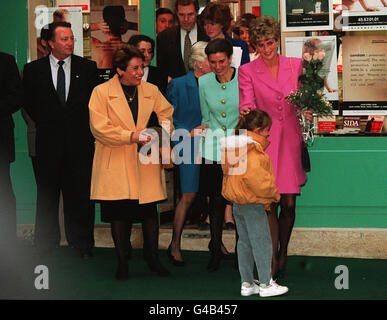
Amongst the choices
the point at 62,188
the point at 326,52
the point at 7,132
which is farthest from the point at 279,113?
the point at 7,132

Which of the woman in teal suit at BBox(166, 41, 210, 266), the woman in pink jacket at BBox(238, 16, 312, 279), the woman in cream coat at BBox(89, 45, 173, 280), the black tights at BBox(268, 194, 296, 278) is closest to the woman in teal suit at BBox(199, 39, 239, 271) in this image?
the woman in teal suit at BBox(166, 41, 210, 266)

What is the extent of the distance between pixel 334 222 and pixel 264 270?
1.83 m

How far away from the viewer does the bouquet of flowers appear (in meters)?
5.36

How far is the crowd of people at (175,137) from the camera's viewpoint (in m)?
5.12

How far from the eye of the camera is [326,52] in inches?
265

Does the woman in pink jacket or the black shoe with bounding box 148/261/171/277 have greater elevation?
the woman in pink jacket

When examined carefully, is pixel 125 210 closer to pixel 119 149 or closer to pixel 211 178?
pixel 119 149

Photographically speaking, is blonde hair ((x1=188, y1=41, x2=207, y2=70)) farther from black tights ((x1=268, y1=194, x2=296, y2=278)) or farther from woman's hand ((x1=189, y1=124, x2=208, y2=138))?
black tights ((x1=268, y1=194, x2=296, y2=278))

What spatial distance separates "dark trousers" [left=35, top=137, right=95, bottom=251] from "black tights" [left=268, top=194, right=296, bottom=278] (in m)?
1.89

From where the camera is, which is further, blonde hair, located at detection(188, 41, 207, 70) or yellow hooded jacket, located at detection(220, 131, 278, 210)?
blonde hair, located at detection(188, 41, 207, 70)

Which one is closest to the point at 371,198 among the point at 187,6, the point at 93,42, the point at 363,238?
the point at 363,238

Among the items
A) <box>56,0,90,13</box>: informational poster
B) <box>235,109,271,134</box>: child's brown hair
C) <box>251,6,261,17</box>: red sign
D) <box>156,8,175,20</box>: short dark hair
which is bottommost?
<box>235,109,271,134</box>: child's brown hair

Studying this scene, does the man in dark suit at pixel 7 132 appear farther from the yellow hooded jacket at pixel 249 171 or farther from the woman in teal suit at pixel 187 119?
the yellow hooded jacket at pixel 249 171

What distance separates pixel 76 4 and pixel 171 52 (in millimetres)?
1151
